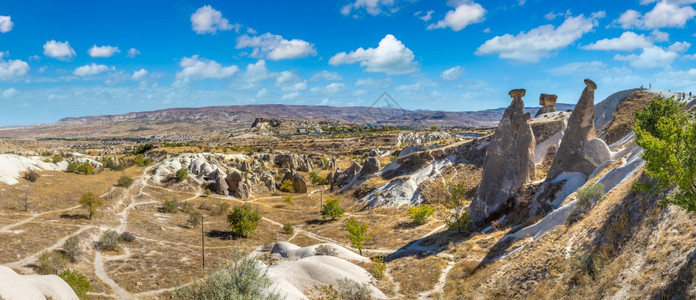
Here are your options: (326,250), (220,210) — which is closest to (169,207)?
(220,210)

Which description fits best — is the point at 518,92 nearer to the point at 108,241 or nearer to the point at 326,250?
the point at 326,250

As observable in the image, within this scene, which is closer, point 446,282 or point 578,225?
point 578,225

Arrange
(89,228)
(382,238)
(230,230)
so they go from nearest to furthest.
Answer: (89,228), (382,238), (230,230)

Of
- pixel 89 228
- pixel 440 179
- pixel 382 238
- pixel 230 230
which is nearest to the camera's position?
pixel 89 228

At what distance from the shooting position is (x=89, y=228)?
32.9 metres

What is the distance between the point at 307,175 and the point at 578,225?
2617 inches

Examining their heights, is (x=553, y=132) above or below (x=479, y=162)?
above

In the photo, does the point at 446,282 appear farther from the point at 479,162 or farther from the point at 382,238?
the point at 479,162

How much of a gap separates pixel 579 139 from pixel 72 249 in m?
37.7

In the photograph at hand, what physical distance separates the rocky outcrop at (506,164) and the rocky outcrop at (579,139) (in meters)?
2.12

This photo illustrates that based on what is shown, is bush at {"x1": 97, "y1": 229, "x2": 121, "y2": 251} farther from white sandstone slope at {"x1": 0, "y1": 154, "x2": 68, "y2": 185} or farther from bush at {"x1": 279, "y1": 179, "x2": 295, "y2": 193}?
bush at {"x1": 279, "y1": 179, "x2": 295, "y2": 193}

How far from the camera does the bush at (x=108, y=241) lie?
30.0 metres

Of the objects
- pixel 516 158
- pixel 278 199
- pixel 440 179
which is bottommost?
pixel 278 199

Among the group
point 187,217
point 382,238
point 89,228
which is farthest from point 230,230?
point 382,238
